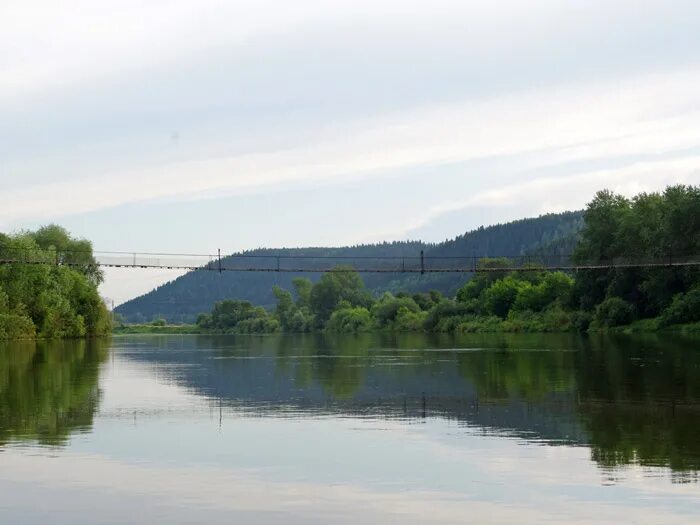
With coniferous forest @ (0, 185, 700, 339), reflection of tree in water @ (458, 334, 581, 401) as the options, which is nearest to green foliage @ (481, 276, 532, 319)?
coniferous forest @ (0, 185, 700, 339)

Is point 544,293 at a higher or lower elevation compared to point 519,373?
higher

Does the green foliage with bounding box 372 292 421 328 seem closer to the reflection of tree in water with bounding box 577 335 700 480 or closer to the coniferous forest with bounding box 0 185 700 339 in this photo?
the coniferous forest with bounding box 0 185 700 339

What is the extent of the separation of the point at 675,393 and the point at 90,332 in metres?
110

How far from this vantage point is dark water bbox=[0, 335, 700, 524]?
15906mm

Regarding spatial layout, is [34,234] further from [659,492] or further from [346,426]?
[659,492]

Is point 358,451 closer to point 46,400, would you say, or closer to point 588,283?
point 46,400

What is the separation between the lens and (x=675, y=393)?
33.2m

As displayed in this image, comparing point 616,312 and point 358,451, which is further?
point 616,312

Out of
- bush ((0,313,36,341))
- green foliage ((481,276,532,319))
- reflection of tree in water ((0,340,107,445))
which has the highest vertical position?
green foliage ((481,276,532,319))

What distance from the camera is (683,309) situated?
97.1 m

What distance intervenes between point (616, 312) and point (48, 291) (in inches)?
2337

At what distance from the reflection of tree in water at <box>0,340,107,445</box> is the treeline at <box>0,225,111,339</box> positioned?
48.6m

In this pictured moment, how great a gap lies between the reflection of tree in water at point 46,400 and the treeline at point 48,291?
48.6 meters

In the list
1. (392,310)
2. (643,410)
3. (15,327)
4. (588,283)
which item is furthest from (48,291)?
(643,410)
